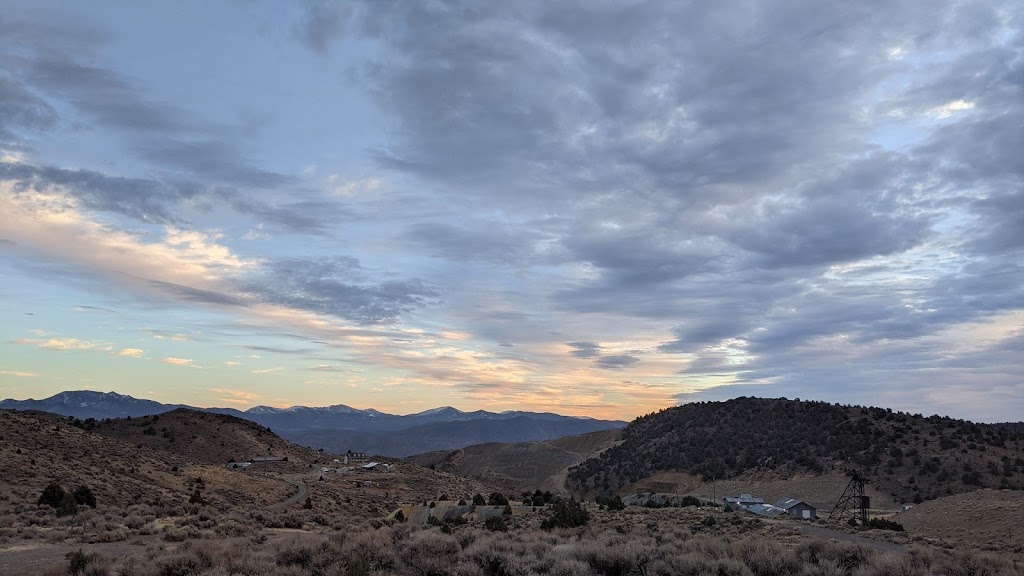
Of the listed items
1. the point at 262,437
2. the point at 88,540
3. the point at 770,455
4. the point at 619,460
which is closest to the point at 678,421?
the point at 619,460

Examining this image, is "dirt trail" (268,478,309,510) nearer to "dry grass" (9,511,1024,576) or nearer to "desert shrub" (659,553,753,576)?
"dry grass" (9,511,1024,576)

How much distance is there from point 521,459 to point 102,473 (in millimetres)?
118730

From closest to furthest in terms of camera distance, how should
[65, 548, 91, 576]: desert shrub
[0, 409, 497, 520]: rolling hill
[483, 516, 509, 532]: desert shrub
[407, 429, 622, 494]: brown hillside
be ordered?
[65, 548, 91, 576]: desert shrub → [483, 516, 509, 532]: desert shrub → [0, 409, 497, 520]: rolling hill → [407, 429, 622, 494]: brown hillside

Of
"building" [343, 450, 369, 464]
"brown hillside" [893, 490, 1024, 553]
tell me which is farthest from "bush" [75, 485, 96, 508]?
"building" [343, 450, 369, 464]

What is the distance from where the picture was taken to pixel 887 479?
70.2m

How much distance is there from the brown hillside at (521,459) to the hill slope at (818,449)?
23.5m

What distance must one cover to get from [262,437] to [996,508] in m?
105

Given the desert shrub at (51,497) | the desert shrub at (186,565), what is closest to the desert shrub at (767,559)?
the desert shrub at (186,565)

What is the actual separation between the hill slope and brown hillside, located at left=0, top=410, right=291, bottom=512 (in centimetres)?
5835

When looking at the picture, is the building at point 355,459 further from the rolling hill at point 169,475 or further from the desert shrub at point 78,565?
the desert shrub at point 78,565

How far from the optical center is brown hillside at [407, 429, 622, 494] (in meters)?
140

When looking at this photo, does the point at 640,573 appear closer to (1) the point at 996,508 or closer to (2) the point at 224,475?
(1) the point at 996,508

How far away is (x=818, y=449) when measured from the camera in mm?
83312

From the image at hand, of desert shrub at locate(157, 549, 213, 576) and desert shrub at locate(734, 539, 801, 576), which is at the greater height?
desert shrub at locate(734, 539, 801, 576)
